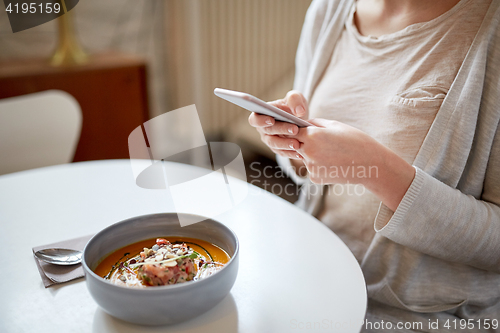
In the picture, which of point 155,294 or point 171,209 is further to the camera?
point 171,209

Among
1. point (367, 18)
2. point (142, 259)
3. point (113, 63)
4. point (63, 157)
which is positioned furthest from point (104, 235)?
point (113, 63)

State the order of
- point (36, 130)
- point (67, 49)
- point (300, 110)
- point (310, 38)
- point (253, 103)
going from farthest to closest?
point (67, 49)
point (36, 130)
point (310, 38)
point (300, 110)
point (253, 103)

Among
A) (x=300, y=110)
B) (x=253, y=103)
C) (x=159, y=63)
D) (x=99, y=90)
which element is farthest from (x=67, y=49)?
(x=253, y=103)

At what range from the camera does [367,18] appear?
38.2 inches

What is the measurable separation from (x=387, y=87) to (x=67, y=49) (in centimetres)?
165

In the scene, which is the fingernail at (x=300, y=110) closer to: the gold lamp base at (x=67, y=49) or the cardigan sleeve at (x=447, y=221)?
the cardigan sleeve at (x=447, y=221)

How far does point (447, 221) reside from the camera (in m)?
0.71

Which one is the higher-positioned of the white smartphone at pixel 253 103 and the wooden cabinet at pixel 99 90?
the white smartphone at pixel 253 103

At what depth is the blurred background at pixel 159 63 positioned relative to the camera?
197 centimetres

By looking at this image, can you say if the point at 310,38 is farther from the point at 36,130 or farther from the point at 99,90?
the point at 99,90

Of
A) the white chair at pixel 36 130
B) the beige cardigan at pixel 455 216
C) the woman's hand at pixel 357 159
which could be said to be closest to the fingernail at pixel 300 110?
the woman's hand at pixel 357 159

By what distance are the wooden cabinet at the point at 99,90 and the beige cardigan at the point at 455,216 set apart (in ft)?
5.27

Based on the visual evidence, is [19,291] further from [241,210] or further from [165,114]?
[165,114]

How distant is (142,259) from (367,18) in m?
0.77
